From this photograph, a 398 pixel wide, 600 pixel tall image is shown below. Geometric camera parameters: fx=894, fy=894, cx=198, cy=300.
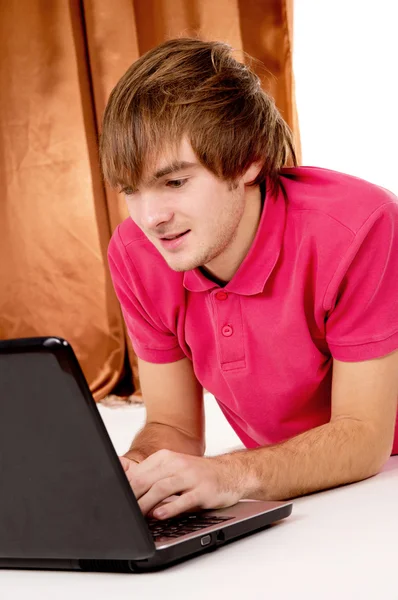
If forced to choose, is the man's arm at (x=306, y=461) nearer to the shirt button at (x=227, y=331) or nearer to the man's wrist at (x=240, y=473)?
the man's wrist at (x=240, y=473)

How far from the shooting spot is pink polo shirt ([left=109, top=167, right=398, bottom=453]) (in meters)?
1.24

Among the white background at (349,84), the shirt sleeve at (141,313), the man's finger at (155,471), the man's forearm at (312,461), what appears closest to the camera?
the man's finger at (155,471)

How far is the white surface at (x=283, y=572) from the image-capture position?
0.73m

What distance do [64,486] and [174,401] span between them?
70cm

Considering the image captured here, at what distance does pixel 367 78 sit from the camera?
297cm

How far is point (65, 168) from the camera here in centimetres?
347

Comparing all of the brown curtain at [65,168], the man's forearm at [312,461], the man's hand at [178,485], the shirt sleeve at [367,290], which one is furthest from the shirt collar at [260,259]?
the brown curtain at [65,168]

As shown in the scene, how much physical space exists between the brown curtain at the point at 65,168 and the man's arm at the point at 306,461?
2.24 m

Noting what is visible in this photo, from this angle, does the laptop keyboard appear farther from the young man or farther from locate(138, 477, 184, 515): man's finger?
the young man

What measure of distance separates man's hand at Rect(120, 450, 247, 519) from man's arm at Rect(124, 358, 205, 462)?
47 cm

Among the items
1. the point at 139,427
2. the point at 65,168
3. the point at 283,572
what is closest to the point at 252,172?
the point at 283,572

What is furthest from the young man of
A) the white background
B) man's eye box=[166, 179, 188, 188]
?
the white background

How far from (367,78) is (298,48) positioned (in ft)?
0.87

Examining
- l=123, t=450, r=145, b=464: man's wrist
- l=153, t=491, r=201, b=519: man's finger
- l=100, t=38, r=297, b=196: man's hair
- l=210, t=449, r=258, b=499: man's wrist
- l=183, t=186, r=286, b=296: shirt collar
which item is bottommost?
l=123, t=450, r=145, b=464: man's wrist
